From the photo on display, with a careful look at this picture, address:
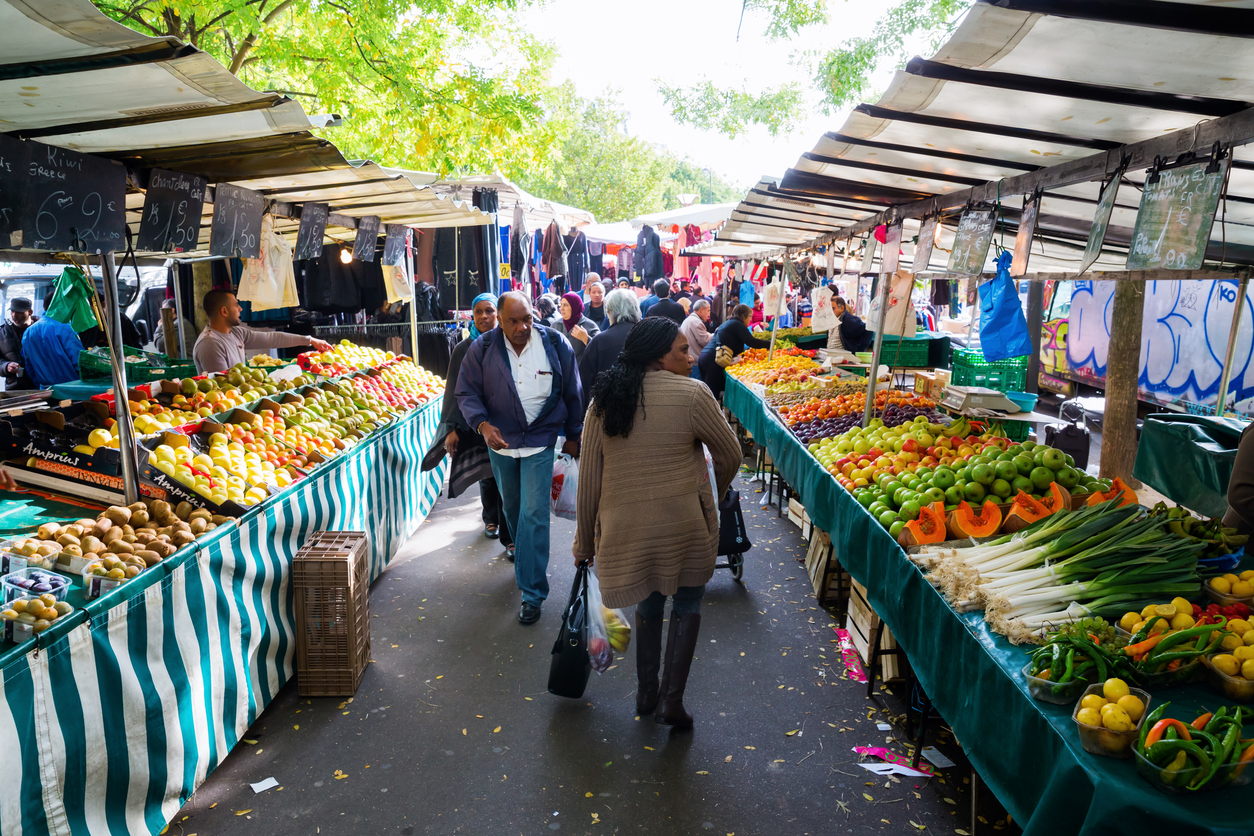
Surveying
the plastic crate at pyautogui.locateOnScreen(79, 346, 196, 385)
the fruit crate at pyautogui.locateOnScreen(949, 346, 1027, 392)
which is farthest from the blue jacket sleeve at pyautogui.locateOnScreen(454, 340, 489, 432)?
the fruit crate at pyautogui.locateOnScreen(949, 346, 1027, 392)

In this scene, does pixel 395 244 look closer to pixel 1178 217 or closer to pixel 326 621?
pixel 326 621

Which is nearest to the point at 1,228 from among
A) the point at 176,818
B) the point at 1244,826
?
the point at 176,818

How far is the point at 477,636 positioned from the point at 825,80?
61.7 ft

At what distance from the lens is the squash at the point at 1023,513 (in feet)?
11.9

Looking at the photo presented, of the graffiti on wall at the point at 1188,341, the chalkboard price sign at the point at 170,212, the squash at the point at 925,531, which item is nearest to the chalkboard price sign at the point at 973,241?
the squash at the point at 925,531

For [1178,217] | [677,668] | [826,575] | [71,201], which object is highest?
[71,201]

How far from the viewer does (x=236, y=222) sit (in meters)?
4.96

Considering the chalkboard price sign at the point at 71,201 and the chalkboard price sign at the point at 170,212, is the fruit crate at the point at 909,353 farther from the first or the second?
the chalkboard price sign at the point at 71,201

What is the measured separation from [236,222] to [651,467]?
3.43 meters

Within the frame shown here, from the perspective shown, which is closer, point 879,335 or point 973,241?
point 973,241

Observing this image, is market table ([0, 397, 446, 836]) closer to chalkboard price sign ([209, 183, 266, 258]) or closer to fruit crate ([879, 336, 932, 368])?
chalkboard price sign ([209, 183, 266, 258])

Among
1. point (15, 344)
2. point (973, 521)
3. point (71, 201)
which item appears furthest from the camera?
point (15, 344)

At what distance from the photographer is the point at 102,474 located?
3.86 meters

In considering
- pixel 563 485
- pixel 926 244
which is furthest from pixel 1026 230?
pixel 563 485
